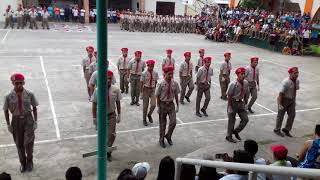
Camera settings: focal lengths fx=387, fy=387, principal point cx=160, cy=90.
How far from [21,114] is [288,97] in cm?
636

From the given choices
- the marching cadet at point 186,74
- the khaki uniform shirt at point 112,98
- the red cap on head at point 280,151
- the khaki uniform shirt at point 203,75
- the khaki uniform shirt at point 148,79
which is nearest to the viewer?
the red cap on head at point 280,151

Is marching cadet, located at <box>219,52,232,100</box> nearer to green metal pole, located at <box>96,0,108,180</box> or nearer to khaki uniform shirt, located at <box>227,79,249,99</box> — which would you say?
khaki uniform shirt, located at <box>227,79,249,99</box>

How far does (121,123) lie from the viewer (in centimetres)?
1066

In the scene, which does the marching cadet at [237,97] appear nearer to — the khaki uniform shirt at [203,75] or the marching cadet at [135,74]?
the khaki uniform shirt at [203,75]

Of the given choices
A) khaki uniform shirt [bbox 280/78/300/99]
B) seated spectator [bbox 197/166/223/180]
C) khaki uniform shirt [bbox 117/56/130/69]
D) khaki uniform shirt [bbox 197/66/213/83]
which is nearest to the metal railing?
seated spectator [bbox 197/166/223/180]

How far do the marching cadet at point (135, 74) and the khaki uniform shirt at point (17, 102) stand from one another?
5218mm

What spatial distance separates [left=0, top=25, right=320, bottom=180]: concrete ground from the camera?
27.5 ft

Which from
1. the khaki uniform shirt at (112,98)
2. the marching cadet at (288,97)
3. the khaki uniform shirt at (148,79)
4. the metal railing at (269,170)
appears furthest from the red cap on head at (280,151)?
the khaki uniform shirt at (148,79)

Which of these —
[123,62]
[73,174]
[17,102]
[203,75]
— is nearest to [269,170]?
[73,174]

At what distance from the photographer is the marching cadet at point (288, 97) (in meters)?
9.69

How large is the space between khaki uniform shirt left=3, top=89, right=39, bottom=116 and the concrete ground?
4.20ft

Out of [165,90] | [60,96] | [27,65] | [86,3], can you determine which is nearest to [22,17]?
[86,3]

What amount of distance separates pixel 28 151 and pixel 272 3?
111 feet

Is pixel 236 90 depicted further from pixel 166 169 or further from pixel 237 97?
pixel 166 169
